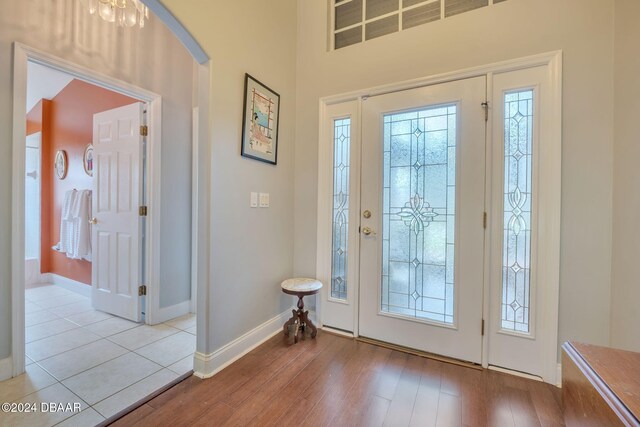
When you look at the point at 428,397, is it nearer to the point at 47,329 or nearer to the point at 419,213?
the point at 419,213

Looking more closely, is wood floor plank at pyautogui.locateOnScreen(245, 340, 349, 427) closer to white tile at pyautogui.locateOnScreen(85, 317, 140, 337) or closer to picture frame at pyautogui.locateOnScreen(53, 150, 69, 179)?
white tile at pyautogui.locateOnScreen(85, 317, 140, 337)

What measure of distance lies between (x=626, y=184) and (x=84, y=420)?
123 inches

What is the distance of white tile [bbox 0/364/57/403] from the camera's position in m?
1.56

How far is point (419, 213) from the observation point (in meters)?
2.10

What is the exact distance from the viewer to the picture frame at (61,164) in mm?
3618

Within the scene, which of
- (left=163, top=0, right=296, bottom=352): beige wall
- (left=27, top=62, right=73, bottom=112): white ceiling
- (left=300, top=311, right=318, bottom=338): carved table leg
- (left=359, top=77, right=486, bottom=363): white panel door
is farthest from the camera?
(left=27, top=62, right=73, bottom=112): white ceiling

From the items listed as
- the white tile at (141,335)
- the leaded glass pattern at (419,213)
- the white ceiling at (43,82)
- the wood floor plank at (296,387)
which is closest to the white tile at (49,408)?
the white tile at (141,335)

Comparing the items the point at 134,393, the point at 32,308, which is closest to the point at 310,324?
the point at 134,393

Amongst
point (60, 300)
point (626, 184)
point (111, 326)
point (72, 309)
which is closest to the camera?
point (626, 184)

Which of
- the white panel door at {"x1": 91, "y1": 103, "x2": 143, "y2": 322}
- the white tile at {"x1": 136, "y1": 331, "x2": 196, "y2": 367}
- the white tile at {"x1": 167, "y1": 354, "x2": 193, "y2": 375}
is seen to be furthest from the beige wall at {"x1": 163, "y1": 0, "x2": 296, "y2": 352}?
the white panel door at {"x1": 91, "y1": 103, "x2": 143, "y2": 322}

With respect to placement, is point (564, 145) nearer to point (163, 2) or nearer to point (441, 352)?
point (441, 352)

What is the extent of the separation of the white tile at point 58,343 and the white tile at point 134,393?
0.89m

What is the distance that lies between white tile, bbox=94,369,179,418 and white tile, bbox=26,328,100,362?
2.94 feet

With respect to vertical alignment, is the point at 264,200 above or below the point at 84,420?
above
